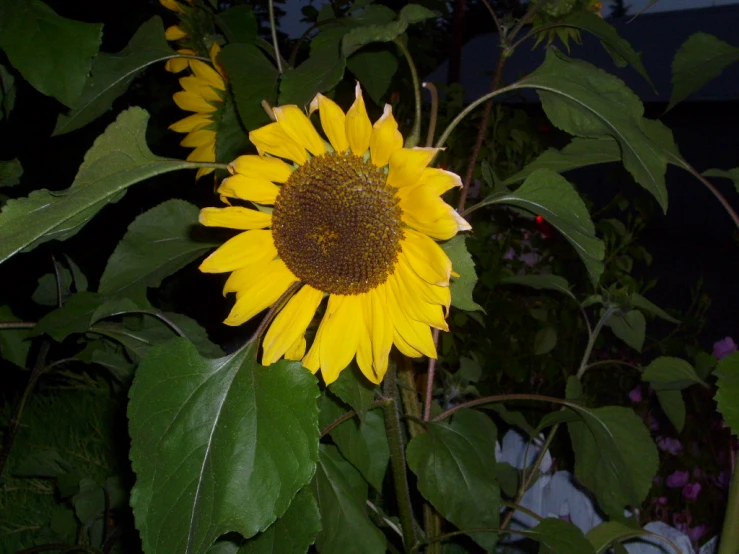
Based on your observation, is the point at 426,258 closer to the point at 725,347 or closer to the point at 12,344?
the point at 12,344

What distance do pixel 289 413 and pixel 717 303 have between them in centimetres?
454

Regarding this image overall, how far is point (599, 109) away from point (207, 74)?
426 mm

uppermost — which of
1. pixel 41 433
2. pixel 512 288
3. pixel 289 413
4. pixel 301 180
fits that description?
pixel 301 180

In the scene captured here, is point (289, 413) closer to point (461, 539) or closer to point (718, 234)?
point (461, 539)

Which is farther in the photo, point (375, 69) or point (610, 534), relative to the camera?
point (610, 534)

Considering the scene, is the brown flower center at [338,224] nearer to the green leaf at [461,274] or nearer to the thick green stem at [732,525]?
the green leaf at [461,274]

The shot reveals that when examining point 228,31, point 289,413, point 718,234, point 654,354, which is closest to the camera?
point 289,413

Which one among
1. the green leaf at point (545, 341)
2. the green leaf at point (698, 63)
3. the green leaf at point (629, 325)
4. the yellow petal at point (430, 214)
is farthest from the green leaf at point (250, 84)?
the green leaf at point (545, 341)

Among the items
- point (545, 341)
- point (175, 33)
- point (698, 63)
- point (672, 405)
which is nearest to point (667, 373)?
point (672, 405)

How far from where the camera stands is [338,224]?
531mm

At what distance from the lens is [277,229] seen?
1.84 feet

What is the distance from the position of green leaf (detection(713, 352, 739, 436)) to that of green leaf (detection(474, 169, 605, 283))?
155mm

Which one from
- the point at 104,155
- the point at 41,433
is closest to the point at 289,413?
the point at 104,155

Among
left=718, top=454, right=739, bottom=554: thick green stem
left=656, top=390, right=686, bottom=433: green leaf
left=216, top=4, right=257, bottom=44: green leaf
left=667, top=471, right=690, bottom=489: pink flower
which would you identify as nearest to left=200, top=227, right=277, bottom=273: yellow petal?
left=216, top=4, right=257, bottom=44: green leaf
